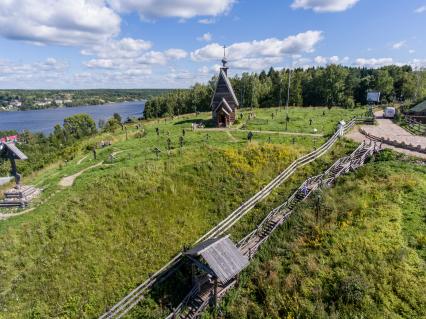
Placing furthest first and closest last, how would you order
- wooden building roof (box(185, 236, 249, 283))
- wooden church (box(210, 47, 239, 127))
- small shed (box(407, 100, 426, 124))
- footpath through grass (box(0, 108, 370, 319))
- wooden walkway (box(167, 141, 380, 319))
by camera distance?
small shed (box(407, 100, 426, 124)) < wooden church (box(210, 47, 239, 127)) < footpath through grass (box(0, 108, 370, 319)) < wooden walkway (box(167, 141, 380, 319)) < wooden building roof (box(185, 236, 249, 283))

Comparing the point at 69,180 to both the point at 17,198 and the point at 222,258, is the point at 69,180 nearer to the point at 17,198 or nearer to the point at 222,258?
the point at 17,198

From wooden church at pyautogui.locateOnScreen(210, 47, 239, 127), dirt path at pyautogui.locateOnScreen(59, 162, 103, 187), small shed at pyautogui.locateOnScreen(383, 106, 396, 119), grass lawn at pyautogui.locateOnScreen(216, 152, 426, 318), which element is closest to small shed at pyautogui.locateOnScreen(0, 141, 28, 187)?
dirt path at pyautogui.locateOnScreen(59, 162, 103, 187)

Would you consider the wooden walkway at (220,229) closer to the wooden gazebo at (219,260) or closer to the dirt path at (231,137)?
the wooden gazebo at (219,260)

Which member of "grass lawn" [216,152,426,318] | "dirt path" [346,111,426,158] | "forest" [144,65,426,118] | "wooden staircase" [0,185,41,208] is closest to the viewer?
"grass lawn" [216,152,426,318]

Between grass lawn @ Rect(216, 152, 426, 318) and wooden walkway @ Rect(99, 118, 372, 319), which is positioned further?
wooden walkway @ Rect(99, 118, 372, 319)

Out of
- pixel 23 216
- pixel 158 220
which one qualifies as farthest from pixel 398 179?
pixel 23 216

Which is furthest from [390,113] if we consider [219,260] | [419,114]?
[219,260]

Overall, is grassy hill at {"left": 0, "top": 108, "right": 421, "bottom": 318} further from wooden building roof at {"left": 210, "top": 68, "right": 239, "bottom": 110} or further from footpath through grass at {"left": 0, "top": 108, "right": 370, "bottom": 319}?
wooden building roof at {"left": 210, "top": 68, "right": 239, "bottom": 110}
